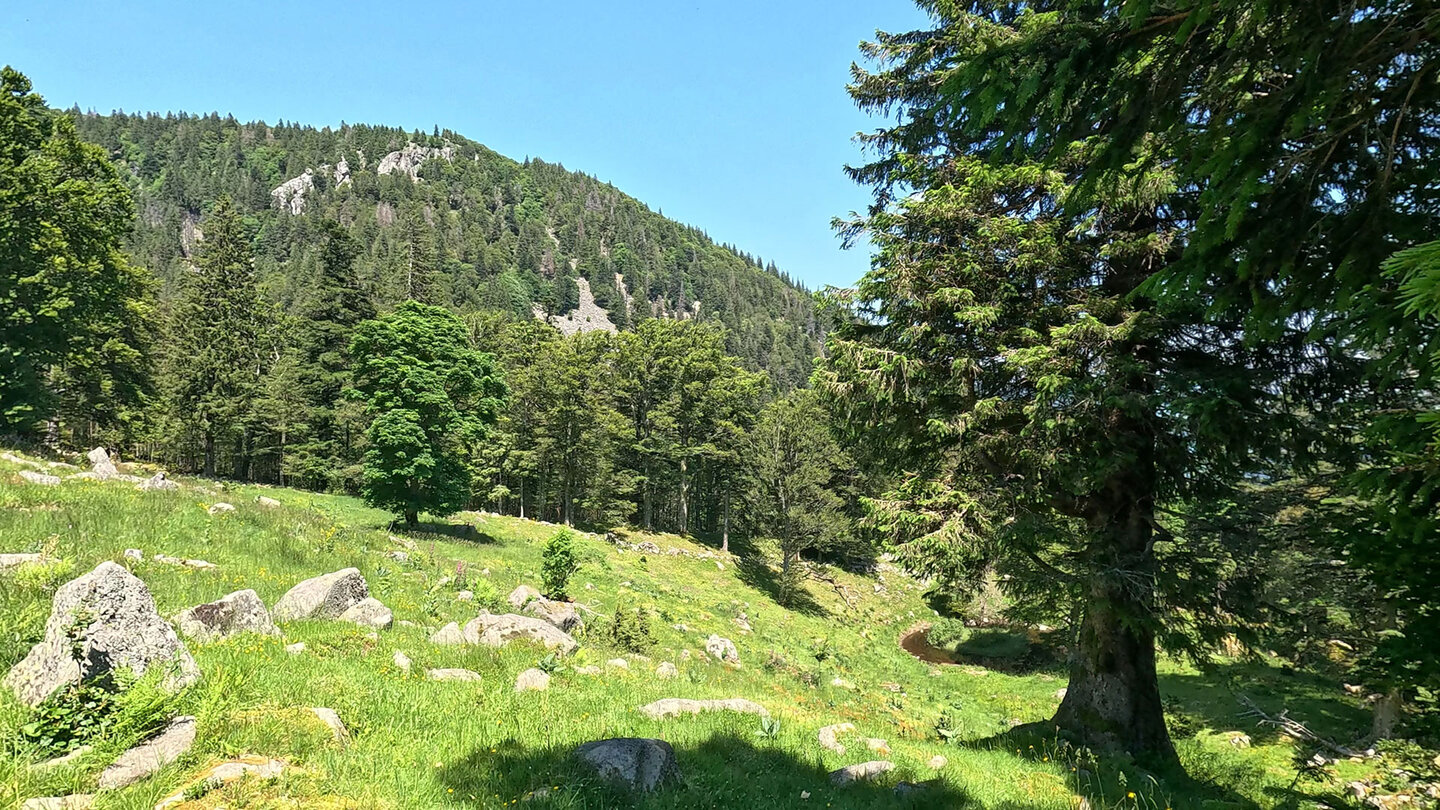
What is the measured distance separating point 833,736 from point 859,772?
1.49 m

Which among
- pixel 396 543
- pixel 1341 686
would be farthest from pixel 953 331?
pixel 1341 686

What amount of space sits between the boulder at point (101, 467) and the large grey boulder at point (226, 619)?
43.2 feet

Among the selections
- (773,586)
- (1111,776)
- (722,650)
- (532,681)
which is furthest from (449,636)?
(773,586)

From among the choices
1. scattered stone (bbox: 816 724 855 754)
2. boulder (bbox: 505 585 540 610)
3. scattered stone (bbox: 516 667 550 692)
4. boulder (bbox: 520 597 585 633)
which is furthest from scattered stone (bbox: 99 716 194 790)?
boulder (bbox: 505 585 540 610)

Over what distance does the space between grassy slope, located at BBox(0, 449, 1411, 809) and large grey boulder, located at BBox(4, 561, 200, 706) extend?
0.22 m

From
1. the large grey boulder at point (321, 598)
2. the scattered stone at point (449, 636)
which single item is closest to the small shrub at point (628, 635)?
the scattered stone at point (449, 636)

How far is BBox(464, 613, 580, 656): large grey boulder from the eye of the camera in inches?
379

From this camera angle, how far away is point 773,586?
34.8 meters

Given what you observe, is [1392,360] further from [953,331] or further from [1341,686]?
[1341,686]

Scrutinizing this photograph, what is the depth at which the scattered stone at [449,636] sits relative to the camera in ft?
29.8

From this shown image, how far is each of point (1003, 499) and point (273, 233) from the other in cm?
19742

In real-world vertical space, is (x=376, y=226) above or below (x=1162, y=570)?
above

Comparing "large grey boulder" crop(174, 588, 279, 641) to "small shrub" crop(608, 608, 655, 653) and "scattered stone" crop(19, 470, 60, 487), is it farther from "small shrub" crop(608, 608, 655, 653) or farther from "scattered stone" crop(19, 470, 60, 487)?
"scattered stone" crop(19, 470, 60, 487)

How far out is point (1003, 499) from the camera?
9.27 m
